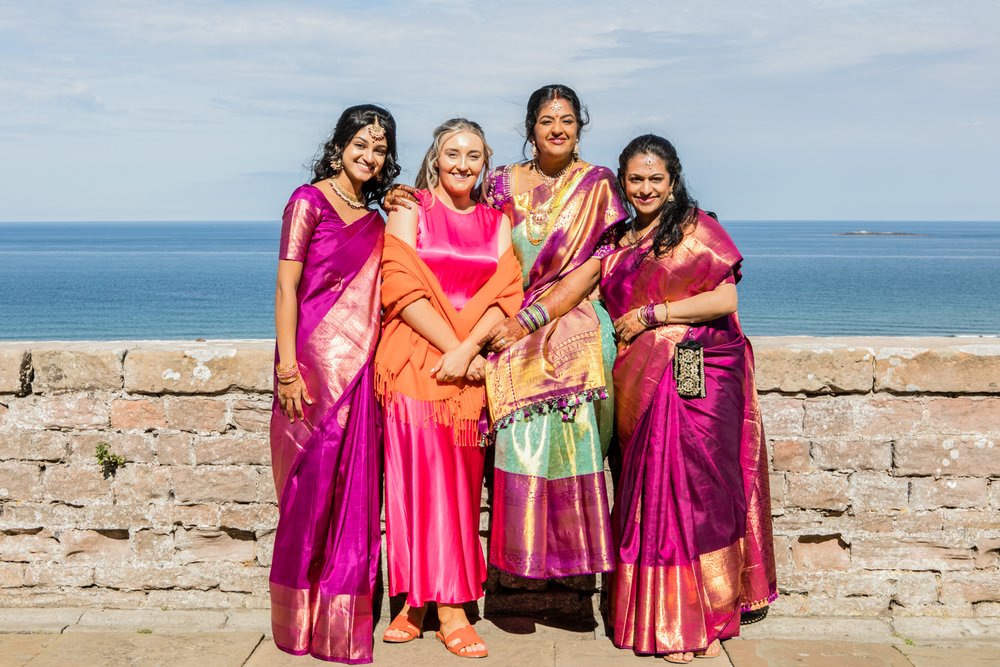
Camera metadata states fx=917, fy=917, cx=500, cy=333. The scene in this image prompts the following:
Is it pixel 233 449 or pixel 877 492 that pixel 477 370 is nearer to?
pixel 233 449

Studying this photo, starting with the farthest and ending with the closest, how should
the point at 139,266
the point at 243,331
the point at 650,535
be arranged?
the point at 139,266
the point at 243,331
the point at 650,535

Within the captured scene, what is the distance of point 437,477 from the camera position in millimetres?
3283

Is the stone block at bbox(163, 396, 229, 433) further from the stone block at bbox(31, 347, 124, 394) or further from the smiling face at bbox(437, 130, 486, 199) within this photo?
the smiling face at bbox(437, 130, 486, 199)

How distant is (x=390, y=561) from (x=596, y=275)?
1.29 meters

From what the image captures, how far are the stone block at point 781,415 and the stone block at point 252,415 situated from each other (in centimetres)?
199

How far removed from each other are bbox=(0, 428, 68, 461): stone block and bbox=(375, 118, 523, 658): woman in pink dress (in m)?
A: 1.42

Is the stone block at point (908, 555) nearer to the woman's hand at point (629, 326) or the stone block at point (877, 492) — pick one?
the stone block at point (877, 492)

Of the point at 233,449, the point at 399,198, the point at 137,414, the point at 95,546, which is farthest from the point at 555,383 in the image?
the point at 95,546

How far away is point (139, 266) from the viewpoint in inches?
2625

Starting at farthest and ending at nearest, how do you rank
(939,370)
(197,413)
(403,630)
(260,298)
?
(260,298), (197,413), (939,370), (403,630)

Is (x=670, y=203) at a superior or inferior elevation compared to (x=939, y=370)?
superior

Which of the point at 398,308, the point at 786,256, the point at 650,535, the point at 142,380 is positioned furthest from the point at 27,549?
the point at 786,256

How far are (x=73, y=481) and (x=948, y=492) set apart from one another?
3.52 metres

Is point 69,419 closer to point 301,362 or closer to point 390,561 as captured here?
point 301,362
